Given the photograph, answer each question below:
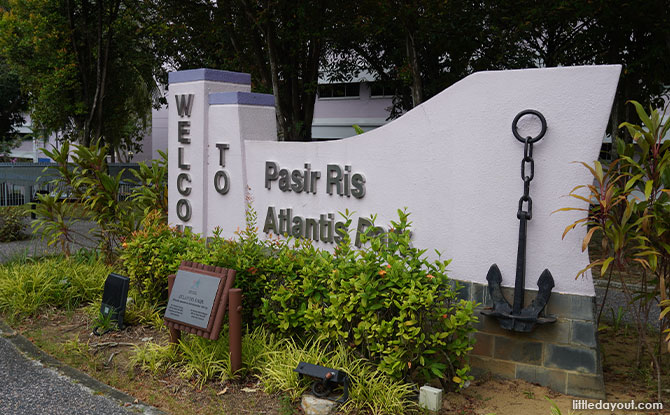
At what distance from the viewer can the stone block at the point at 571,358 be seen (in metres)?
4.71

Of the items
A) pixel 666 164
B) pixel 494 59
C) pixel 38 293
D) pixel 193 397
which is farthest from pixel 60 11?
pixel 666 164

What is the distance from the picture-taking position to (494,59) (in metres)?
14.7

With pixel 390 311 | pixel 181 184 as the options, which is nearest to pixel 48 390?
pixel 390 311

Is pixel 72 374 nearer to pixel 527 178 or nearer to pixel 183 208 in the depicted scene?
pixel 183 208

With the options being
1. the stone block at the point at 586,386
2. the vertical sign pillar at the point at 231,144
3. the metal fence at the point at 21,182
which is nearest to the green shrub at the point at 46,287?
the vertical sign pillar at the point at 231,144

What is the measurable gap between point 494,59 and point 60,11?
11.9 m

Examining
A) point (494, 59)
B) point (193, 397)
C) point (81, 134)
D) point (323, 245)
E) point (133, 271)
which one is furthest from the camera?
point (81, 134)

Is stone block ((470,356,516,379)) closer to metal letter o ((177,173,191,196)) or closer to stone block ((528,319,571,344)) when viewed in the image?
stone block ((528,319,571,344))

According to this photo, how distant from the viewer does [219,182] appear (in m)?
7.03

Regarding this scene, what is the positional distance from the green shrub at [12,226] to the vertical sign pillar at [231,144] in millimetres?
7212

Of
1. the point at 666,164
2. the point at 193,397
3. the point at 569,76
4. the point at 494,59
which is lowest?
the point at 193,397

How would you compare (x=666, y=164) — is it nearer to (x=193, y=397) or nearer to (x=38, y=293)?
(x=193, y=397)

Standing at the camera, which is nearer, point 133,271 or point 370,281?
point 370,281

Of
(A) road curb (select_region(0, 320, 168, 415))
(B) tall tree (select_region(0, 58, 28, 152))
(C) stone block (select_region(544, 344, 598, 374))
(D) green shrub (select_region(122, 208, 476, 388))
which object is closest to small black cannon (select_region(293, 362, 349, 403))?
(D) green shrub (select_region(122, 208, 476, 388))
